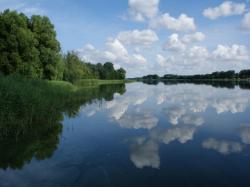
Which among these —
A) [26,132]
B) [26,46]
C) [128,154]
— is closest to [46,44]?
[26,46]

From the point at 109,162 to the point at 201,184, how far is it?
9.57 feet

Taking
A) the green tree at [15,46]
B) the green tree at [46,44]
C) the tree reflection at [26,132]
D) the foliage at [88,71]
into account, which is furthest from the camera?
the foliage at [88,71]

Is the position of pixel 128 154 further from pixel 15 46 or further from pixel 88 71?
pixel 88 71

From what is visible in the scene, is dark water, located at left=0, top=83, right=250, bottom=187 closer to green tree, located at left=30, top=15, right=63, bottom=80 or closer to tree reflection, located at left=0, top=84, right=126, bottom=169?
tree reflection, located at left=0, top=84, right=126, bottom=169

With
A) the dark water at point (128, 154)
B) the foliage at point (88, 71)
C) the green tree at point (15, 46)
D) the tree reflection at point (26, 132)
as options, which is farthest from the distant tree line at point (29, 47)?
the dark water at point (128, 154)

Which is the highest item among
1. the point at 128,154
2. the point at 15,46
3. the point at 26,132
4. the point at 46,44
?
the point at 46,44

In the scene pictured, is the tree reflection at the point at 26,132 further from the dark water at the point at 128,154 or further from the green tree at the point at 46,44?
the green tree at the point at 46,44

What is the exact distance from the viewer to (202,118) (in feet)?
49.6

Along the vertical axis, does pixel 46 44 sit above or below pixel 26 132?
above

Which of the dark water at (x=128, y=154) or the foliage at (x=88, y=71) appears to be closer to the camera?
the dark water at (x=128, y=154)

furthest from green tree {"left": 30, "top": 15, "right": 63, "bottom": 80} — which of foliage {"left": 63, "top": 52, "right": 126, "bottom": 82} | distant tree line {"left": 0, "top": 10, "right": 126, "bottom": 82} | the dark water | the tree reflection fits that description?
the dark water

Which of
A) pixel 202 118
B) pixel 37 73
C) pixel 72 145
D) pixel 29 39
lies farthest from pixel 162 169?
pixel 37 73

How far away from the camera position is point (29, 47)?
30438 mm

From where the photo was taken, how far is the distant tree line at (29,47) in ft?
95.1
